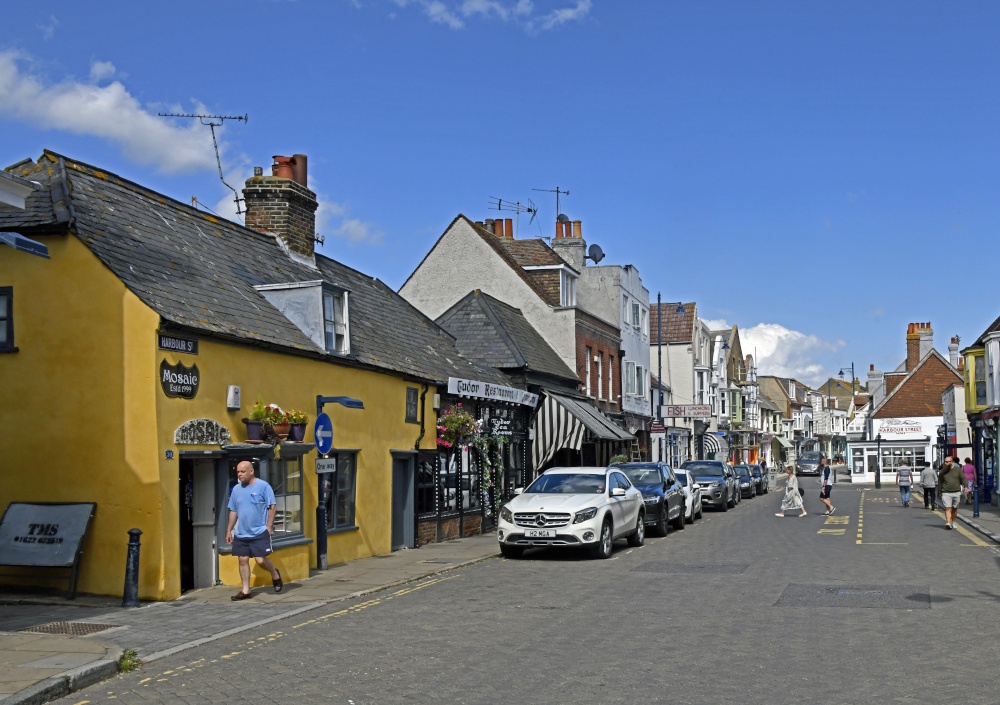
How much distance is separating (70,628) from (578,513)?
967 centimetres

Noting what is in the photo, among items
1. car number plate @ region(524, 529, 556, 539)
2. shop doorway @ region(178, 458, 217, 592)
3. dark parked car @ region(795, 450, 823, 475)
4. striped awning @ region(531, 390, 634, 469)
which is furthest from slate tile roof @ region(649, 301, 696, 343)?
shop doorway @ region(178, 458, 217, 592)

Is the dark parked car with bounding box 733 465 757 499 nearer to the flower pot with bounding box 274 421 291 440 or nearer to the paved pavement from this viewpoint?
the paved pavement

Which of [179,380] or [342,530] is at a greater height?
[179,380]

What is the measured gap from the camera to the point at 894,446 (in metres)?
72.7

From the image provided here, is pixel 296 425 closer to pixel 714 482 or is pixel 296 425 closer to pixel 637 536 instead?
pixel 637 536

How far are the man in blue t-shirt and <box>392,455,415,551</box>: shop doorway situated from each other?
22.9ft

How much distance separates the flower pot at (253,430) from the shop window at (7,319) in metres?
3.15

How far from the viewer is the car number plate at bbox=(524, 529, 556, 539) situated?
61.9 ft

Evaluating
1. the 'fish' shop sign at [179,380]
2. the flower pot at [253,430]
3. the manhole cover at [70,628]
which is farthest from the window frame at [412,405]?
the manhole cover at [70,628]

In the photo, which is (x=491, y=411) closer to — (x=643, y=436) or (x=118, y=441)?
(x=118, y=441)

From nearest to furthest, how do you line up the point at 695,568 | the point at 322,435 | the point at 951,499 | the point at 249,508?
the point at 249,508, the point at 322,435, the point at 695,568, the point at 951,499

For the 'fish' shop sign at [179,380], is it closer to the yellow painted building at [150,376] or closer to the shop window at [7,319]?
the yellow painted building at [150,376]

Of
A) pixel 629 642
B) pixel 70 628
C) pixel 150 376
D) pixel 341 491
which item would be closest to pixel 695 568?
pixel 341 491

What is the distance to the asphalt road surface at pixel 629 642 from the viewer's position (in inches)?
331
